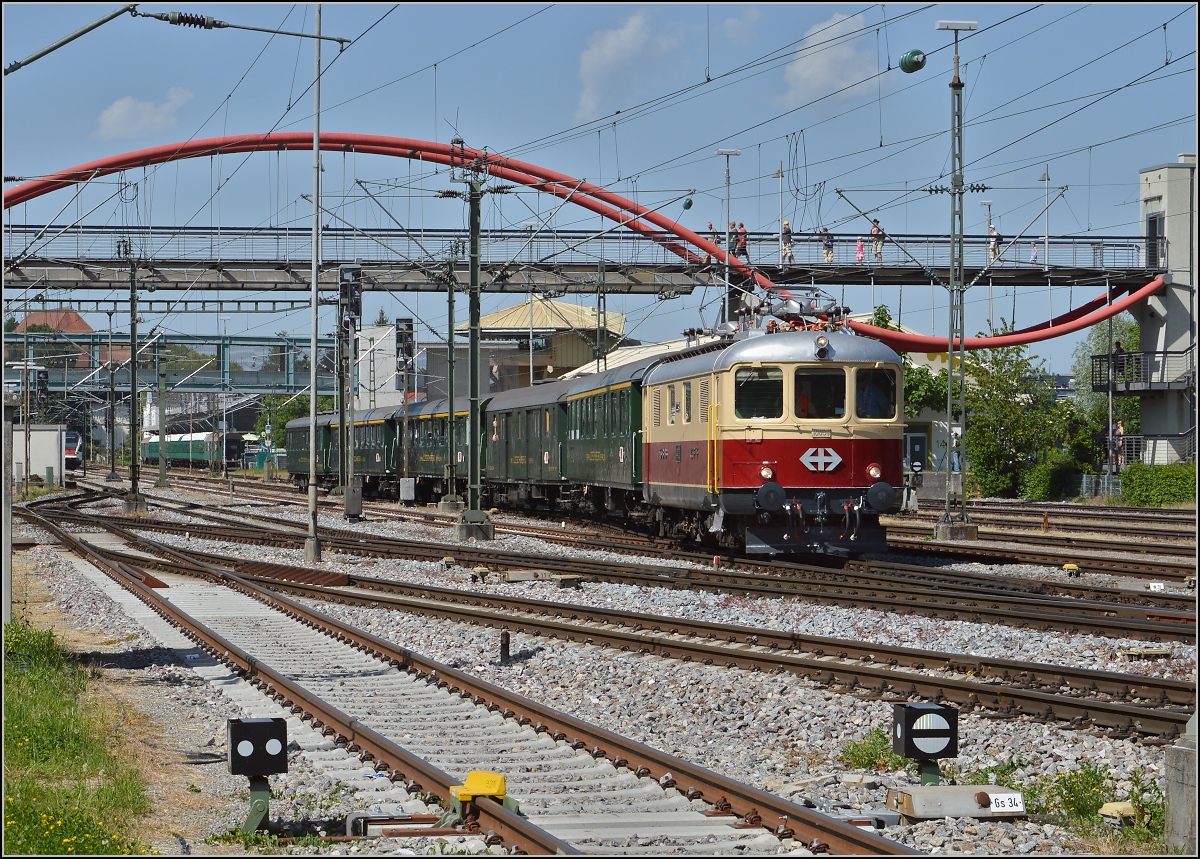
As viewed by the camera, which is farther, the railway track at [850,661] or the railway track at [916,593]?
the railway track at [916,593]

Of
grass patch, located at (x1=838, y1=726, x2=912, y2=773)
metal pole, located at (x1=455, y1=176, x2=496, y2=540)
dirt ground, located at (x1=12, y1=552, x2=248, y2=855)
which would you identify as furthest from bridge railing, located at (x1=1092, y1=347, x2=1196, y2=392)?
grass patch, located at (x1=838, y1=726, x2=912, y2=773)

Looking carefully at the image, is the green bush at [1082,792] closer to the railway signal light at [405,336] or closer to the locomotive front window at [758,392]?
the locomotive front window at [758,392]

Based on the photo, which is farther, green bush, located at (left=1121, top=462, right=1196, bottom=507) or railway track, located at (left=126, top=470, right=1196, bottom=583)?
green bush, located at (left=1121, top=462, right=1196, bottom=507)

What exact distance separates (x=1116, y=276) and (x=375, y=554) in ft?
112

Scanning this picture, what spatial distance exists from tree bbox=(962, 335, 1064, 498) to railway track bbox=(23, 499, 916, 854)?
35.2 m

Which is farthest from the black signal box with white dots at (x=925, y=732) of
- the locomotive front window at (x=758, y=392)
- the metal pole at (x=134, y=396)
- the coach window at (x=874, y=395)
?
the metal pole at (x=134, y=396)

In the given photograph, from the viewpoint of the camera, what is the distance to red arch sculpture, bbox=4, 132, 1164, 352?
4916 centimetres

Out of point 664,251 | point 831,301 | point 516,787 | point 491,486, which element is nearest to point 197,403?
point 664,251

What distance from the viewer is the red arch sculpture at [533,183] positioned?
4916 centimetres

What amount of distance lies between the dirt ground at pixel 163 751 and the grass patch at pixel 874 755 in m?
4.00

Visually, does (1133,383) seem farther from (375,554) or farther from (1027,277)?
(375,554)

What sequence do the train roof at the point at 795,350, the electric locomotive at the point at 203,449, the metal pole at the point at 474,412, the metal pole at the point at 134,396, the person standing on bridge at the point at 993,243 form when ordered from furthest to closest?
the electric locomotive at the point at 203,449 < the person standing on bridge at the point at 993,243 < the metal pole at the point at 134,396 < the metal pole at the point at 474,412 < the train roof at the point at 795,350

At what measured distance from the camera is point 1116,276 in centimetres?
5066

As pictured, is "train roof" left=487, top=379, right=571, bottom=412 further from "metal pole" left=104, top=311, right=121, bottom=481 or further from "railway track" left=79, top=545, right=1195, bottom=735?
"railway track" left=79, top=545, right=1195, bottom=735
